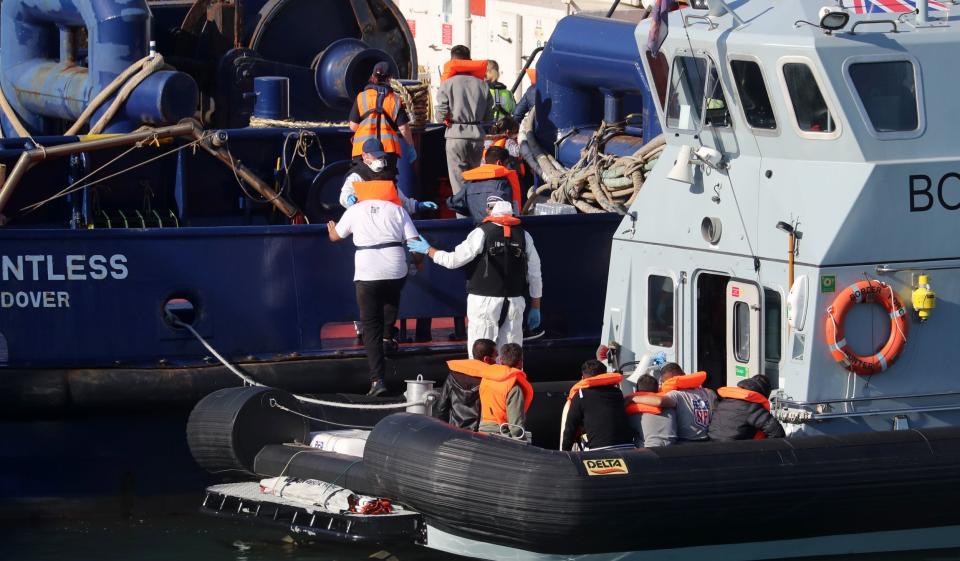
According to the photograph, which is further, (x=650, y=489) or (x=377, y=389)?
(x=377, y=389)

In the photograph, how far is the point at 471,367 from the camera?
8.22 meters

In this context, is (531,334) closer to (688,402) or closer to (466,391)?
(466,391)

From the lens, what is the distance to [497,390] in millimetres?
8102

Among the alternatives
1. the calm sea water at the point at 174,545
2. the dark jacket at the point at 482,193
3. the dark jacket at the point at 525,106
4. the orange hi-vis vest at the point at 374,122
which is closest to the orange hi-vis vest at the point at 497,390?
the calm sea water at the point at 174,545

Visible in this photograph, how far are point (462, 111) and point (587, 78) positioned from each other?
0.97m

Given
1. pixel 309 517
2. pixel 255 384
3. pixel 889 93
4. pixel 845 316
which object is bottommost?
pixel 309 517

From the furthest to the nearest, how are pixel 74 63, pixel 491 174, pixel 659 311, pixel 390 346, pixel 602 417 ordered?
pixel 74 63
pixel 491 174
pixel 390 346
pixel 659 311
pixel 602 417

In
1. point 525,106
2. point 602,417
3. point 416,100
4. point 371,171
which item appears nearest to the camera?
point 602,417

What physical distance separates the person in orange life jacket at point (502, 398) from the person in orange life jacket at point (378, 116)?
2.86 m

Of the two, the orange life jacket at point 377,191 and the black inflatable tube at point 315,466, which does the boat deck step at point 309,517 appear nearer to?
the black inflatable tube at point 315,466

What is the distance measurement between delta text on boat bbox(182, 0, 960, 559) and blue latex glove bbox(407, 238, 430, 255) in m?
1.26

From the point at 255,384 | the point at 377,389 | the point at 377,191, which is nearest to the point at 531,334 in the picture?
the point at 377,389

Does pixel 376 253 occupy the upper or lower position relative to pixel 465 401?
upper

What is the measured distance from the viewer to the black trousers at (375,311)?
9289 millimetres
